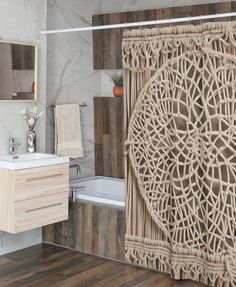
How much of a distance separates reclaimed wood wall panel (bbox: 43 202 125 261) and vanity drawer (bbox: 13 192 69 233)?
7.7 inches

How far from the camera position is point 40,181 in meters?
3.86

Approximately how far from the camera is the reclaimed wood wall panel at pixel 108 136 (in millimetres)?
5258

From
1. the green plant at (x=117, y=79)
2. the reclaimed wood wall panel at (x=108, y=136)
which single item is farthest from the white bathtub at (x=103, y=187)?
the green plant at (x=117, y=79)

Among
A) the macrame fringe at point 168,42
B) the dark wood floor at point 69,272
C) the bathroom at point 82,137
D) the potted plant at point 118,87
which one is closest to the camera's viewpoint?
the macrame fringe at point 168,42

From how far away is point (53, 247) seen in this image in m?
4.43

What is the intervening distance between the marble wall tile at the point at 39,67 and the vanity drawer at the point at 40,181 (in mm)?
485

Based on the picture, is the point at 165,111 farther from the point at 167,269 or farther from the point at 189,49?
the point at 167,269

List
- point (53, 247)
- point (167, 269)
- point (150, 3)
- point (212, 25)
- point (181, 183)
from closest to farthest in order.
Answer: point (212, 25), point (181, 183), point (167, 269), point (53, 247), point (150, 3)

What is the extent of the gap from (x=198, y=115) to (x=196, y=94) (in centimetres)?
15

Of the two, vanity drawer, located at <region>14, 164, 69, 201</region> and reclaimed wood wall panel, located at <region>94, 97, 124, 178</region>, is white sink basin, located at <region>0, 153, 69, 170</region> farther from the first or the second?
reclaimed wood wall panel, located at <region>94, 97, 124, 178</region>

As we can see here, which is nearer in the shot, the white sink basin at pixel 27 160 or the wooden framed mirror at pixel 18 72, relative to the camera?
the white sink basin at pixel 27 160

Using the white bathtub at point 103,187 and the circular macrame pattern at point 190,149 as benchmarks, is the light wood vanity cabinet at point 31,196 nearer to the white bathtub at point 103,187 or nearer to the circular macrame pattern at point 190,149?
the circular macrame pattern at point 190,149

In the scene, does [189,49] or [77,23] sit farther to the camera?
[77,23]

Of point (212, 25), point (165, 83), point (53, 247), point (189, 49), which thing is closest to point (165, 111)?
point (165, 83)
